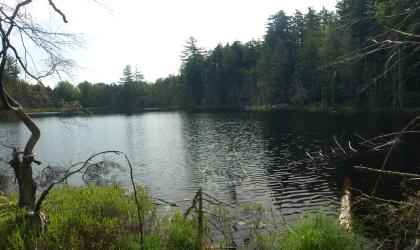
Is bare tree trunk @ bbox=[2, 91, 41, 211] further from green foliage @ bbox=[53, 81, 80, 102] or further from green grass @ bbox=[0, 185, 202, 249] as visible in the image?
green foliage @ bbox=[53, 81, 80, 102]

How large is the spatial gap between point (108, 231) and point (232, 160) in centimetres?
2363

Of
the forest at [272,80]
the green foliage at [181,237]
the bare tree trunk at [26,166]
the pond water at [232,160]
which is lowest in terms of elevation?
the pond water at [232,160]

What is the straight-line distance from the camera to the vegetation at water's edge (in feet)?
30.9

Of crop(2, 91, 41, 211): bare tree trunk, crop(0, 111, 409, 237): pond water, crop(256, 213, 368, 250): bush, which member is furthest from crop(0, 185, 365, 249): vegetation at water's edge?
crop(0, 111, 409, 237): pond water

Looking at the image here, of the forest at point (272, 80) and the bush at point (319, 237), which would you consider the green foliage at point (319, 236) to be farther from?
the forest at point (272, 80)

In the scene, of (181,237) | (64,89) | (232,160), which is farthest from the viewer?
(232,160)

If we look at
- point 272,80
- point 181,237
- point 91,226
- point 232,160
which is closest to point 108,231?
point 91,226

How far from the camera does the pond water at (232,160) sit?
21.5 m

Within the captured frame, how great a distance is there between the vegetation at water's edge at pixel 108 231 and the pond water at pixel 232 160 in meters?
2.40

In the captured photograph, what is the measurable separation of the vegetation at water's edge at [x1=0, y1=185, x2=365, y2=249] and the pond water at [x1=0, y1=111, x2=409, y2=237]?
94.4 inches

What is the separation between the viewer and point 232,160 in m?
33.3

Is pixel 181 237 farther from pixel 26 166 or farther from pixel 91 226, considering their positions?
pixel 26 166

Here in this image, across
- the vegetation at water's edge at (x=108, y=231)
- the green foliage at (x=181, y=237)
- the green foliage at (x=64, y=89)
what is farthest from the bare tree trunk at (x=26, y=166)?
the green foliage at (x=181, y=237)

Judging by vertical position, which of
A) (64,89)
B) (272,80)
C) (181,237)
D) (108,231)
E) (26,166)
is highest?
(272,80)
